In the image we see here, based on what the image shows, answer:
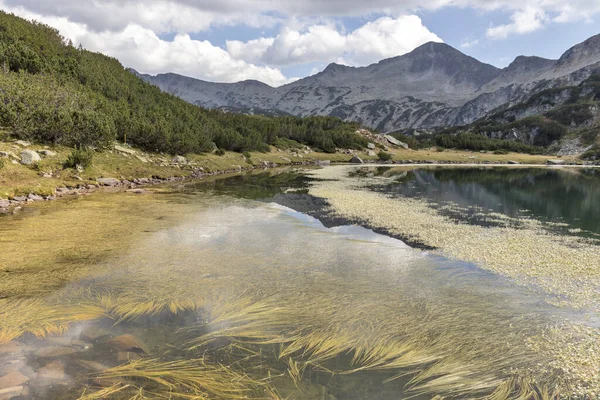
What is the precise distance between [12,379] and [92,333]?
178cm

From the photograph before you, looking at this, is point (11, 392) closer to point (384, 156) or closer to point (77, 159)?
point (77, 159)

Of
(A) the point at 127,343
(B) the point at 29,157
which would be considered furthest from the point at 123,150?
(A) the point at 127,343

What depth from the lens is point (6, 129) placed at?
105ft

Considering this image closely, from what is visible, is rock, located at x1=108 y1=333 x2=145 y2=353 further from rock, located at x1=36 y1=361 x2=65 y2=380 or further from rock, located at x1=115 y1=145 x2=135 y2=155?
rock, located at x1=115 y1=145 x2=135 y2=155

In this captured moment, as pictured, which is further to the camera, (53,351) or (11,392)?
(53,351)

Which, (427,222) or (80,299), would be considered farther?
(427,222)

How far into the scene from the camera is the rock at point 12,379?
5.97 meters

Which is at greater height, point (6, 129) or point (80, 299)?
point (6, 129)

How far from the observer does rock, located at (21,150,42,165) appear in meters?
28.9

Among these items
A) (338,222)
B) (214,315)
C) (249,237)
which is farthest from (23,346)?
(338,222)

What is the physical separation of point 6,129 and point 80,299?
32791mm

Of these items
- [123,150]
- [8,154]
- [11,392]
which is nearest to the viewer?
[11,392]

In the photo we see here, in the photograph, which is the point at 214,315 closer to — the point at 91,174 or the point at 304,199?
the point at 304,199

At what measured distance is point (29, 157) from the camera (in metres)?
29.3
